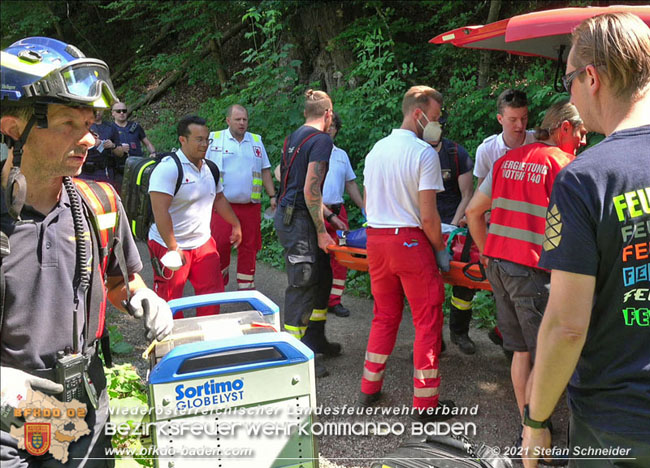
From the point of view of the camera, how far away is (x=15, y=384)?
1.77m

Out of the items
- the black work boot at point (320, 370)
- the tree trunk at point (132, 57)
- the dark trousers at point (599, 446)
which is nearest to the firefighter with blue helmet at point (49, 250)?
the dark trousers at point (599, 446)

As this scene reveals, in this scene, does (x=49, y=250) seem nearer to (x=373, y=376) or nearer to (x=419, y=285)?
(x=419, y=285)

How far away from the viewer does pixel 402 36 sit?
1155 centimetres

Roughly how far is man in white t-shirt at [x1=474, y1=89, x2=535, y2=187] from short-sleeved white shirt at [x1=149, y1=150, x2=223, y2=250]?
2572 mm

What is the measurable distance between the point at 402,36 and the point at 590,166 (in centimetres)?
1052

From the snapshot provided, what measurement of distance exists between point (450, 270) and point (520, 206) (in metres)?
1.03

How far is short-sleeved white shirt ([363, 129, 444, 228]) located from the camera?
402 centimetres

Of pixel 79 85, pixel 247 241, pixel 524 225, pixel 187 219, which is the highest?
pixel 79 85

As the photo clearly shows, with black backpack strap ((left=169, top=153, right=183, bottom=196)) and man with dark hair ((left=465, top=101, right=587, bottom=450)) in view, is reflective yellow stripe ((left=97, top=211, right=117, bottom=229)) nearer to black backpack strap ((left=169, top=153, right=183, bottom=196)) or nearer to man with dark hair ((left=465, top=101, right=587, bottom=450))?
man with dark hair ((left=465, top=101, right=587, bottom=450))

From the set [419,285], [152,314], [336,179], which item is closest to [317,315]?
[419,285]

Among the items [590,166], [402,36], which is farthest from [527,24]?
[402,36]

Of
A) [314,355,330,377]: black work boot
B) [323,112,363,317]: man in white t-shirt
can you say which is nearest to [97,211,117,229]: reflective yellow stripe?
[314,355,330,377]: black work boot

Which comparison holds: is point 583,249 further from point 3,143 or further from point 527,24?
point 527,24

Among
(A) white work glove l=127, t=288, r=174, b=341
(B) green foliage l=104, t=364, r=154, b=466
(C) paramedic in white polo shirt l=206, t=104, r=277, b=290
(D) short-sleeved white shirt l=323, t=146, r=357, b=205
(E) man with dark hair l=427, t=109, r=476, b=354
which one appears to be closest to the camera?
(A) white work glove l=127, t=288, r=174, b=341
